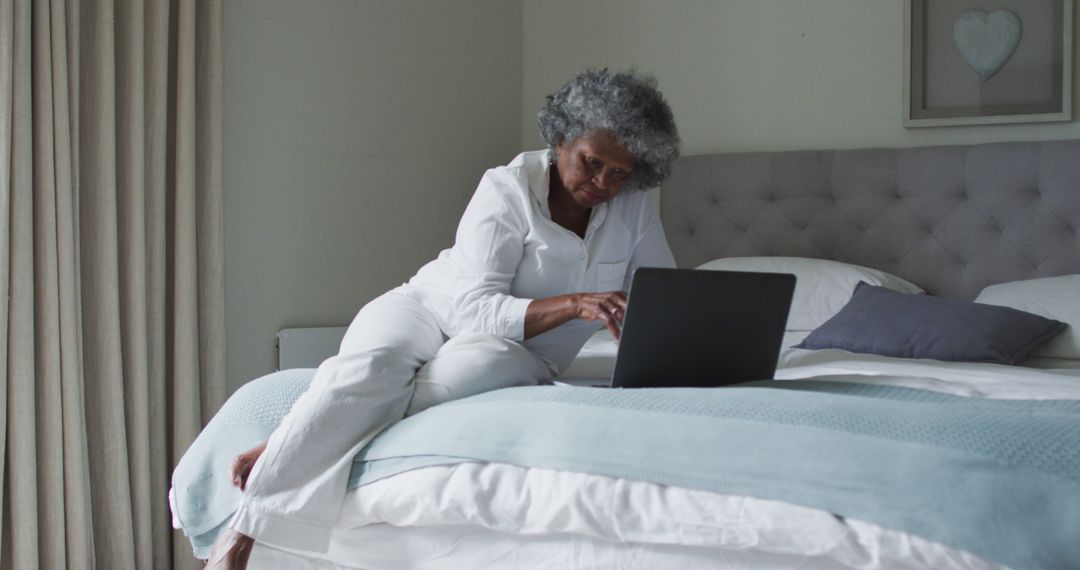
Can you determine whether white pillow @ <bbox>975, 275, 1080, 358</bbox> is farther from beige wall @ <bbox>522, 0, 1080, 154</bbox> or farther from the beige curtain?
the beige curtain

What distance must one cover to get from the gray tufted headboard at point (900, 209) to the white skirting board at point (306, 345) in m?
1.26

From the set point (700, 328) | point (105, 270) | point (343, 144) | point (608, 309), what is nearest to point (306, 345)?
point (343, 144)

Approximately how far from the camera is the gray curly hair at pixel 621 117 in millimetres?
2137

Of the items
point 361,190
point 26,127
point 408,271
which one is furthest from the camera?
point 408,271

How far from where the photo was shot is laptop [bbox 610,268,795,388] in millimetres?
1647

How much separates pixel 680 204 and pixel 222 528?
231 centimetres

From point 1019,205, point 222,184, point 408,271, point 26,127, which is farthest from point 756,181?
point 26,127

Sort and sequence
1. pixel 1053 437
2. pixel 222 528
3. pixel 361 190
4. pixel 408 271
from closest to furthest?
1. pixel 1053 437
2. pixel 222 528
3. pixel 361 190
4. pixel 408 271

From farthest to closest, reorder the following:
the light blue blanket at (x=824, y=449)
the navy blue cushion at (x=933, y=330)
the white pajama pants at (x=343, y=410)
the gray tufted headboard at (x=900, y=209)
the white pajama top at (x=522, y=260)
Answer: the gray tufted headboard at (x=900, y=209)
the navy blue cushion at (x=933, y=330)
the white pajama top at (x=522, y=260)
the white pajama pants at (x=343, y=410)
the light blue blanket at (x=824, y=449)

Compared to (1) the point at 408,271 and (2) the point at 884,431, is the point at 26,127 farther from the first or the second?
(2) the point at 884,431

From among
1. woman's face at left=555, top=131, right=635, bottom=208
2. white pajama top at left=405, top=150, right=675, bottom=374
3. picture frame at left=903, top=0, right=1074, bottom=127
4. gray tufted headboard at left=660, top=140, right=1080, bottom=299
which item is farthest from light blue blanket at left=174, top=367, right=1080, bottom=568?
picture frame at left=903, top=0, right=1074, bottom=127

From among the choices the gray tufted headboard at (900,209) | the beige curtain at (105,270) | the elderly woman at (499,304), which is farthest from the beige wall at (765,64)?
the beige curtain at (105,270)

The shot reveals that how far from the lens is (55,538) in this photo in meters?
2.40

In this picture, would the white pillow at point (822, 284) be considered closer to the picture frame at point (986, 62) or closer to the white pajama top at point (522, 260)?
the picture frame at point (986, 62)
